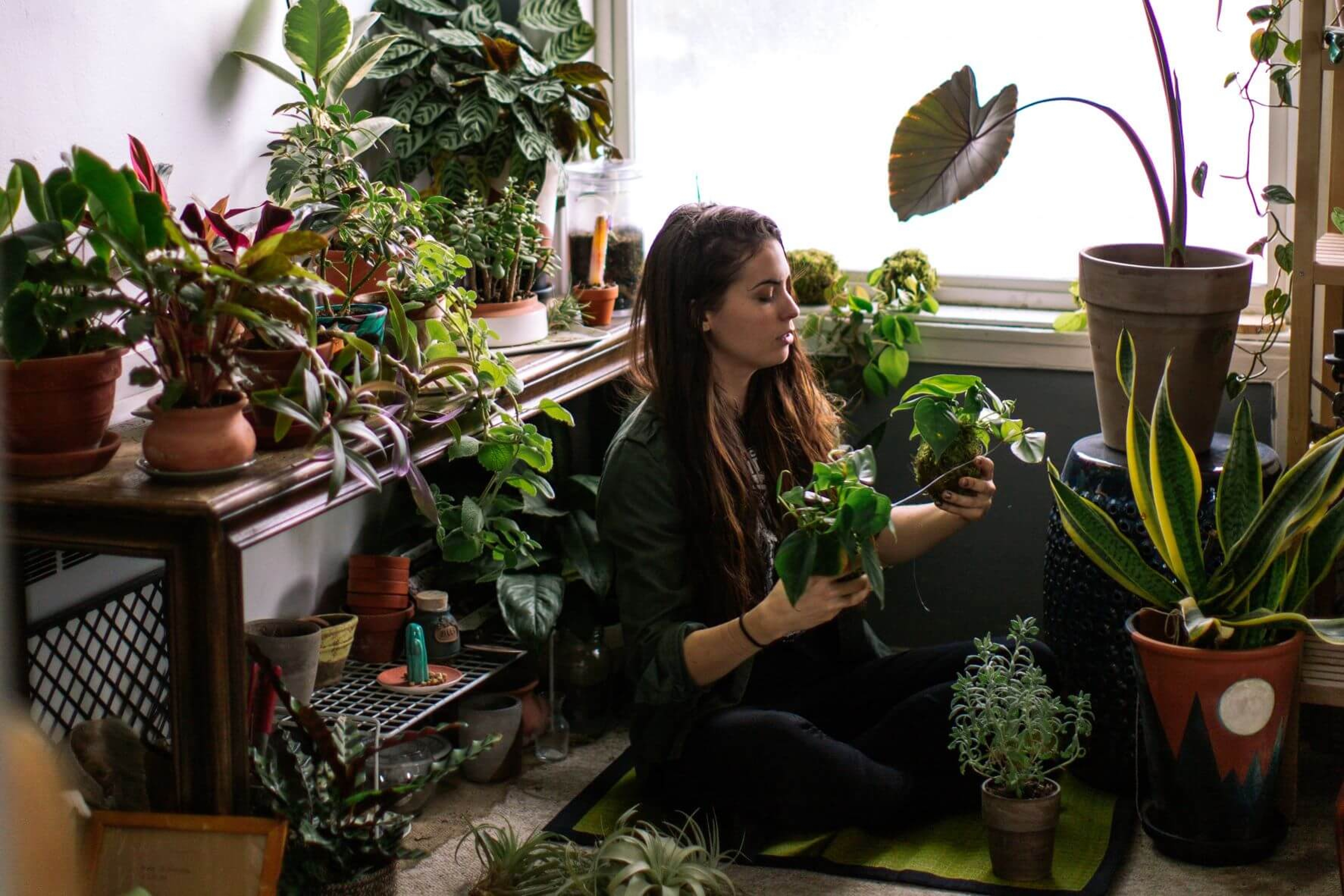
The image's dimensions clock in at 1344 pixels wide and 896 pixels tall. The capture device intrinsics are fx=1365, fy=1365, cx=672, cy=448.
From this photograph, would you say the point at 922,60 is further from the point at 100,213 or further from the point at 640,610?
the point at 100,213

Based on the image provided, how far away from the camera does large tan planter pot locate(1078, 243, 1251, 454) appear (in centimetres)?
234

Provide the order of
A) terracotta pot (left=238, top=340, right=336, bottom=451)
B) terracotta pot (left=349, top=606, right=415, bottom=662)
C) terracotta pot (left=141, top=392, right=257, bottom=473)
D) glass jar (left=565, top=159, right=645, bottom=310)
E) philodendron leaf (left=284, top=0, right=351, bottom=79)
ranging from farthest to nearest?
glass jar (left=565, top=159, right=645, bottom=310), terracotta pot (left=349, top=606, right=415, bottom=662), philodendron leaf (left=284, top=0, right=351, bottom=79), terracotta pot (left=238, top=340, right=336, bottom=451), terracotta pot (left=141, top=392, right=257, bottom=473)

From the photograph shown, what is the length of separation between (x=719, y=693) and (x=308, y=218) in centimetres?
103

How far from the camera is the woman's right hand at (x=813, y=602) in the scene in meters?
2.07

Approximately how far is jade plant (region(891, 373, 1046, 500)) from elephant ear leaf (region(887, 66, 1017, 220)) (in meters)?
0.49

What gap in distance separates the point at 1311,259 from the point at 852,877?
1.30 m

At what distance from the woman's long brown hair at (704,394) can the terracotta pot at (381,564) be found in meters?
0.57

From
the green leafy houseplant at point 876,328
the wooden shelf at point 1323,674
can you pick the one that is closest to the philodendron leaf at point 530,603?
the green leafy houseplant at point 876,328

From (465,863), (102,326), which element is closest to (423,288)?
(102,326)

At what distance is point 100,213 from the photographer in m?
1.69

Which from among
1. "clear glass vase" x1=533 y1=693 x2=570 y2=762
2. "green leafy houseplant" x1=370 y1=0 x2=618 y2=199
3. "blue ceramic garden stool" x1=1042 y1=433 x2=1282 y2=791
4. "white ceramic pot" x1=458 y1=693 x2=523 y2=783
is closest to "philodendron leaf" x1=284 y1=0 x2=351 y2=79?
"green leafy houseplant" x1=370 y1=0 x2=618 y2=199

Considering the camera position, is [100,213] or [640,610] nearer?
[100,213]

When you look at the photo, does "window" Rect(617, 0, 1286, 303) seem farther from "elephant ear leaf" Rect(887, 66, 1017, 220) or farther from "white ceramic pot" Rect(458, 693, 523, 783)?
"white ceramic pot" Rect(458, 693, 523, 783)

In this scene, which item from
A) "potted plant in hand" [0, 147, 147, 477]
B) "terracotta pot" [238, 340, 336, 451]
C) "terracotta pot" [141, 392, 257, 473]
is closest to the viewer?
"potted plant in hand" [0, 147, 147, 477]
